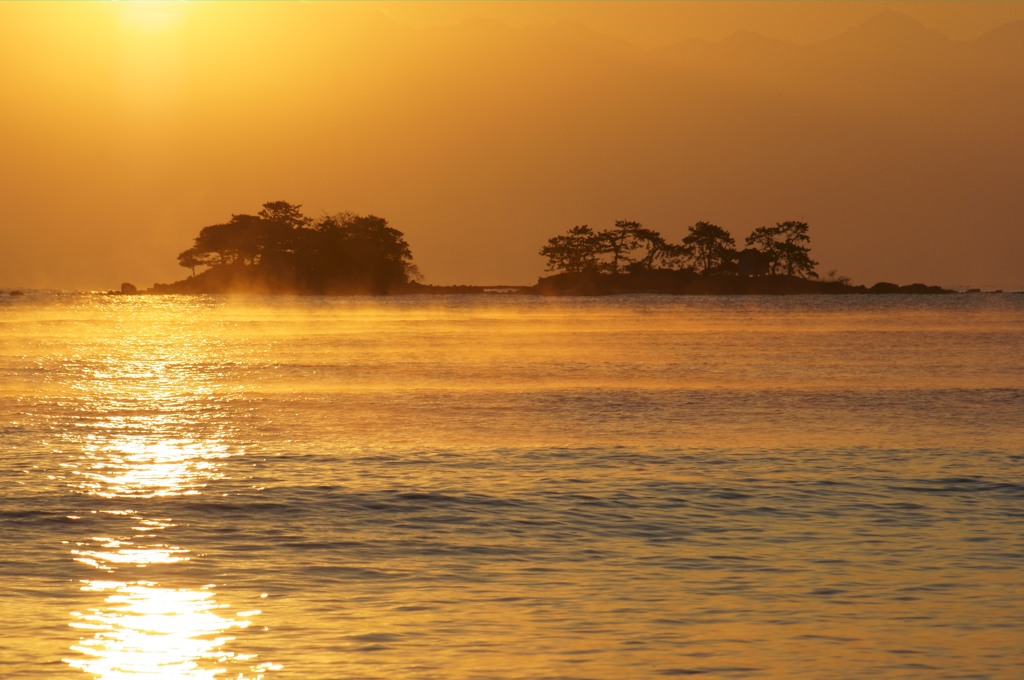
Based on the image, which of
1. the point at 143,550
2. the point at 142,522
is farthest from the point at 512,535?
the point at 142,522

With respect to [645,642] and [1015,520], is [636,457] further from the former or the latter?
[645,642]

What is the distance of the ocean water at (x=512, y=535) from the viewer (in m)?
12.2

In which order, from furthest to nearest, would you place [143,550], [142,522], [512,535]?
[142,522] < [512,535] < [143,550]

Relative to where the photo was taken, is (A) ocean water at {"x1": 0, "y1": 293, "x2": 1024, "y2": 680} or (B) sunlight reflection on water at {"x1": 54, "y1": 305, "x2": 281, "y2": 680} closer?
Answer: (B) sunlight reflection on water at {"x1": 54, "y1": 305, "x2": 281, "y2": 680}

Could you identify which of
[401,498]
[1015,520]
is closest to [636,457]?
[401,498]

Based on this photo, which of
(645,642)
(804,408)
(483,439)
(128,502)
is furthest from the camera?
(804,408)

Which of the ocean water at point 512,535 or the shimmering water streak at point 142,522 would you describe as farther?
the ocean water at point 512,535

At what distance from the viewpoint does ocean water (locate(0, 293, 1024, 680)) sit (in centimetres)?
1223

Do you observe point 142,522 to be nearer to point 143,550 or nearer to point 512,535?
point 143,550

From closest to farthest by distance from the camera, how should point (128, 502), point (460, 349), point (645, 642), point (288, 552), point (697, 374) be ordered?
point (645, 642), point (288, 552), point (128, 502), point (697, 374), point (460, 349)

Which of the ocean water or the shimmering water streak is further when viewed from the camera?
the ocean water

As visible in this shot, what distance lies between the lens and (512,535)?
1802cm

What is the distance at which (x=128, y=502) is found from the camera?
2067 cm

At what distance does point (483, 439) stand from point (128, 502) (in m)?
10.3
